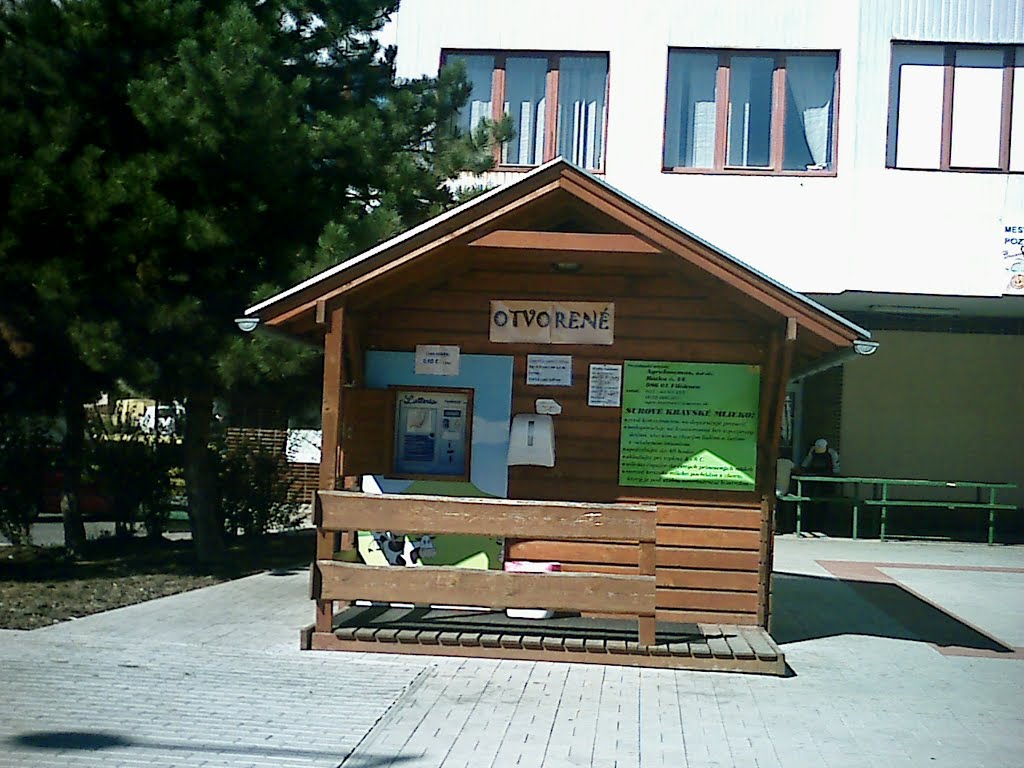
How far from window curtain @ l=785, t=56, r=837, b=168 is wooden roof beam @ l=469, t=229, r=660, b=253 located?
950 centimetres

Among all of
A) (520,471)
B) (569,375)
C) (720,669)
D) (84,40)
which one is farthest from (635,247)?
(84,40)

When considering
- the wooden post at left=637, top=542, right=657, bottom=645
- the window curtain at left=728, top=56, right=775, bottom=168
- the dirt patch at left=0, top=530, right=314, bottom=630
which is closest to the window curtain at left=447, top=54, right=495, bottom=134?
the window curtain at left=728, top=56, right=775, bottom=168

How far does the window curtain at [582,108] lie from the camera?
17.9 metres

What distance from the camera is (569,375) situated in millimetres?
9859

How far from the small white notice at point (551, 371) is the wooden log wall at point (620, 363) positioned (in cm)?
5

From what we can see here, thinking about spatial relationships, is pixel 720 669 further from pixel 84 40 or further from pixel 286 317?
pixel 84 40

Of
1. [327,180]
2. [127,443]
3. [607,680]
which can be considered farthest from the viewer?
[127,443]

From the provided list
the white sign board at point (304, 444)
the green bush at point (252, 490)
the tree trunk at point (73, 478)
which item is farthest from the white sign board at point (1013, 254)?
the tree trunk at point (73, 478)

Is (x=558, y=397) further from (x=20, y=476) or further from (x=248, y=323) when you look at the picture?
(x=20, y=476)

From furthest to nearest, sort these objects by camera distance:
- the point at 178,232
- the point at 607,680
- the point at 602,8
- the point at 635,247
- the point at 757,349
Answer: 1. the point at 602,8
2. the point at 178,232
3. the point at 757,349
4. the point at 635,247
5. the point at 607,680

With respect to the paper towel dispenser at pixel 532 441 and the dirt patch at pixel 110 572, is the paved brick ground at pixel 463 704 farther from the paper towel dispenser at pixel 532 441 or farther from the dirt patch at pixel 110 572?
the paper towel dispenser at pixel 532 441

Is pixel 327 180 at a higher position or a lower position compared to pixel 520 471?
higher

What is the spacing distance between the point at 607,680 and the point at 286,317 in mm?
3451

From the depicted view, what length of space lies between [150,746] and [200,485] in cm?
853
